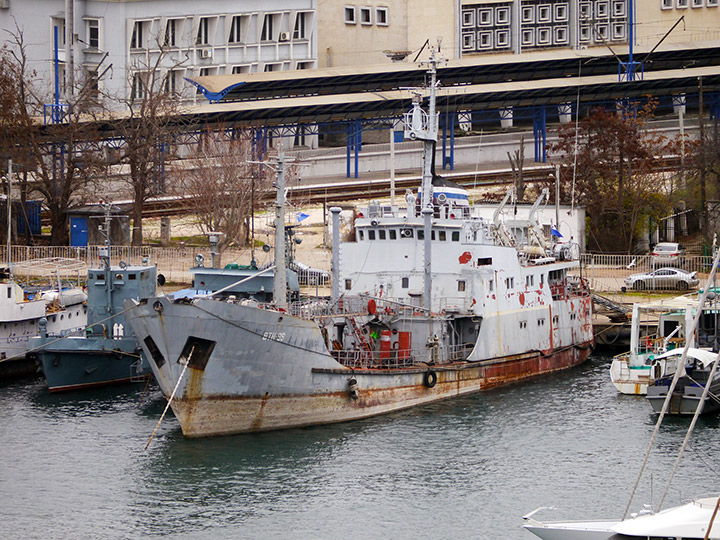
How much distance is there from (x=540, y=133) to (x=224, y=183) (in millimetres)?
24944

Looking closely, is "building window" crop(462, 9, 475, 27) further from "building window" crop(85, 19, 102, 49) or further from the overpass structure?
"building window" crop(85, 19, 102, 49)

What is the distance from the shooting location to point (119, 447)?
109 ft

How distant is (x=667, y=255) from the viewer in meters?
60.7

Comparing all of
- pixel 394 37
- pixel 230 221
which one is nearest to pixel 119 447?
pixel 230 221

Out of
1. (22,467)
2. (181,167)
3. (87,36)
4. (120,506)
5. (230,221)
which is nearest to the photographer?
(120,506)

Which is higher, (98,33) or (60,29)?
(60,29)

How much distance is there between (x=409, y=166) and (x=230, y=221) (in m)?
18.8

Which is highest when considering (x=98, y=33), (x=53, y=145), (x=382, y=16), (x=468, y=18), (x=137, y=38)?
(x=382, y=16)

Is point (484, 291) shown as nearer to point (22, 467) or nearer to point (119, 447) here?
point (119, 447)

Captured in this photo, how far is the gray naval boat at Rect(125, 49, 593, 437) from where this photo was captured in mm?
33469

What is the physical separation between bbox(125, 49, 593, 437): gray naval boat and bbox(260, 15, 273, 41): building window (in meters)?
41.9

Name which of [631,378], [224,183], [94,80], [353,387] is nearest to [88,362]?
[353,387]

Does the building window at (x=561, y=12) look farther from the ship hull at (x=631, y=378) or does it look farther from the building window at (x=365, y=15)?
the ship hull at (x=631, y=378)

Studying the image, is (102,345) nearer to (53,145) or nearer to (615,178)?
(53,145)
